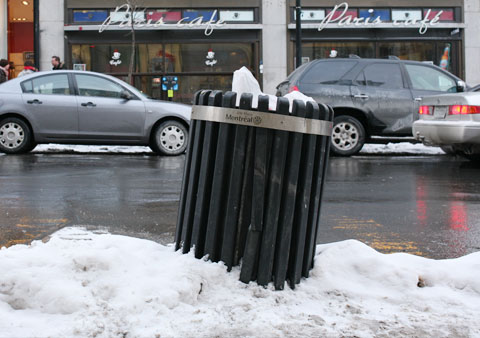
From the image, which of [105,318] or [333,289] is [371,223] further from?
[105,318]

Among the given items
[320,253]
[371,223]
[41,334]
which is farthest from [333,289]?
[371,223]

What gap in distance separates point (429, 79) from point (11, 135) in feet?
26.6

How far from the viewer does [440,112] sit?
11.0 m

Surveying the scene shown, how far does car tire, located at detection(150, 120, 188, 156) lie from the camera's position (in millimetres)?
12906

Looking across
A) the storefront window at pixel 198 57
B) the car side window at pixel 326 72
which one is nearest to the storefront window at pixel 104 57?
the storefront window at pixel 198 57

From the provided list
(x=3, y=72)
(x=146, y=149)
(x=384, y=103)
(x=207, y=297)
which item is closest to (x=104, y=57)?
(x=3, y=72)

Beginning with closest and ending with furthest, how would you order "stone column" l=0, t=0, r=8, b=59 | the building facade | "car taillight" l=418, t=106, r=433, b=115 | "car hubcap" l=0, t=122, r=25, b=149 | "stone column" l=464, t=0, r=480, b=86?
"car taillight" l=418, t=106, r=433, b=115, "car hubcap" l=0, t=122, r=25, b=149, the building facade, "stone column" l=464, t=0, r=480, b=86, "stone column" l=0, t=0, r=8, b=59

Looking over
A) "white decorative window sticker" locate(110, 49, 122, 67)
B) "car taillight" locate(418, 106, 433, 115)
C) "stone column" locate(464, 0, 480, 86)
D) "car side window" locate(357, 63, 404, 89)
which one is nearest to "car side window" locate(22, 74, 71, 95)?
"car side window" locate(357, 63, 404, 89)

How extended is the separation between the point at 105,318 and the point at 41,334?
276 millimetres

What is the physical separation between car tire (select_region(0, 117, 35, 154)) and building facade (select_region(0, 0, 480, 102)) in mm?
9232

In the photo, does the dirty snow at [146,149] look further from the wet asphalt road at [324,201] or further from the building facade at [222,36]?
the building facade at [222,36]

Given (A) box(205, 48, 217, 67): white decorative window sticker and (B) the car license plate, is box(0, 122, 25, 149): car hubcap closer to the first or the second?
(B) the car license plate

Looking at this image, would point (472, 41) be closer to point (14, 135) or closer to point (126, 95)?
point (126, 95)

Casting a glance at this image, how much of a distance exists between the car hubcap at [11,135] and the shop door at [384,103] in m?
6.31
